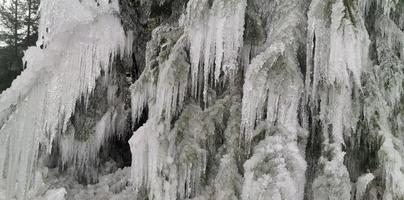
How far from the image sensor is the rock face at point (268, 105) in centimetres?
329

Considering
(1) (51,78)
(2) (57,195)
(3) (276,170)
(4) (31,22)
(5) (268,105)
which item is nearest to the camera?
(3) (276,170)

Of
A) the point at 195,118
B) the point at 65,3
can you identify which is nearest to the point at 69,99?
the point at 65,3

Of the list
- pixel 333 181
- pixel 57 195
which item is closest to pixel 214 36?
pixel 333 181

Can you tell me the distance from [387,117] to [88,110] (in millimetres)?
3677

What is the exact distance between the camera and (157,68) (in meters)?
4.03

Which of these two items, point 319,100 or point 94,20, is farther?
point 94,20

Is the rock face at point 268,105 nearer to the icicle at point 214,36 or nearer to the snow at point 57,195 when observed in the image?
the icicle at point 214,36

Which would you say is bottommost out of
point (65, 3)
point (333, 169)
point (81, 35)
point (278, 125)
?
point (333, 169)

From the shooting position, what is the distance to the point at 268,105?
3357 millimetres

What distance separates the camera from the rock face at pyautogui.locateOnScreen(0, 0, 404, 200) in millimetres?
3293

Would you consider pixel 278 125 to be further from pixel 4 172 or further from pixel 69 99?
pixel 4 172

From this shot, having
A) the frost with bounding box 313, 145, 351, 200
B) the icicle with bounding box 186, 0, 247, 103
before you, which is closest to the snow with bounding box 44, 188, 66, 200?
the icicle with bounding box 186, 0, 247, 103

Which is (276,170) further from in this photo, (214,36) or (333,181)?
(214,36)

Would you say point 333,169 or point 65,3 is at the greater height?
point 65,3
